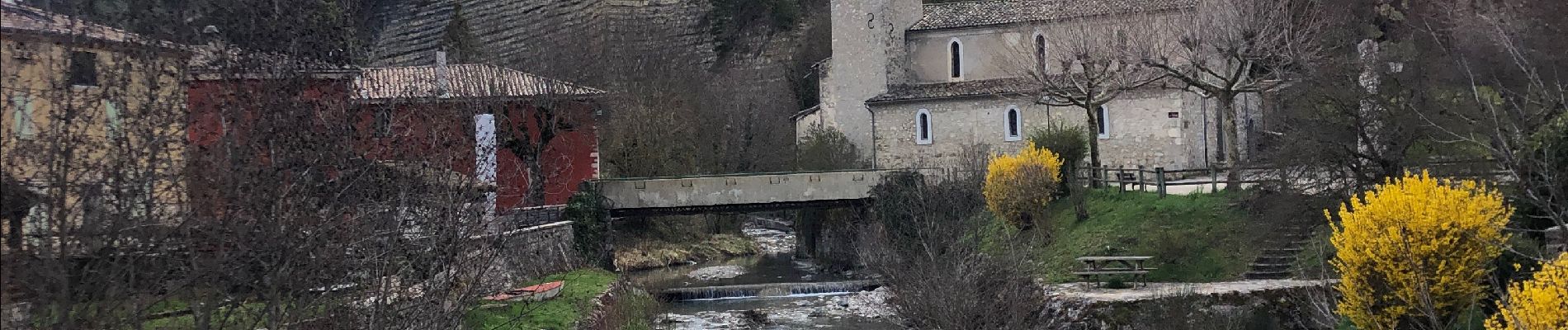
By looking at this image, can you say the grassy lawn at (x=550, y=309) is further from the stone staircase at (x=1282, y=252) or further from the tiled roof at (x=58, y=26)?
the stone staircase at (x=1282, y=252)

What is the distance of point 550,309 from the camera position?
673 inches

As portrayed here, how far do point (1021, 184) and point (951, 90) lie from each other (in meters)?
11.8

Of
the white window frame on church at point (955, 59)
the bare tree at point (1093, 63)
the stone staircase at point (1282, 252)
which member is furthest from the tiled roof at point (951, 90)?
the stone staircase at point (1282, 252)

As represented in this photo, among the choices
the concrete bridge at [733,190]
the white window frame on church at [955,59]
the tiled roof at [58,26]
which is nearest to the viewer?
the tiled roof at [58,26]

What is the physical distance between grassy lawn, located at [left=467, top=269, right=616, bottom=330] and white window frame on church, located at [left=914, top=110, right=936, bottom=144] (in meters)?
13.7

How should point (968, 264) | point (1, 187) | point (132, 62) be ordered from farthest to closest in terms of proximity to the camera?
point (968, 264)
point (132, 62)
point (1, 187)

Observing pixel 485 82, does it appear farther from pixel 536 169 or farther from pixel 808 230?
pixel 808 230

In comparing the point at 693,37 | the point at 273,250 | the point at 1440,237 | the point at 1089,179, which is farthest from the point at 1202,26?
the point at 693,37

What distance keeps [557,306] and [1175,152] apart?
18.5 meters

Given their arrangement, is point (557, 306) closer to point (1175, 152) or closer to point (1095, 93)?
point (1095, 93)

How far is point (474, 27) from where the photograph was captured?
66375 millimetres

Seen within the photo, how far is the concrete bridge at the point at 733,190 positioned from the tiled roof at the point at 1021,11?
6.34 metres

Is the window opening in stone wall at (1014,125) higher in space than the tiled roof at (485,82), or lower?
lower

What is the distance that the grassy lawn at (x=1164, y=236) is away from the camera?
719 inches
